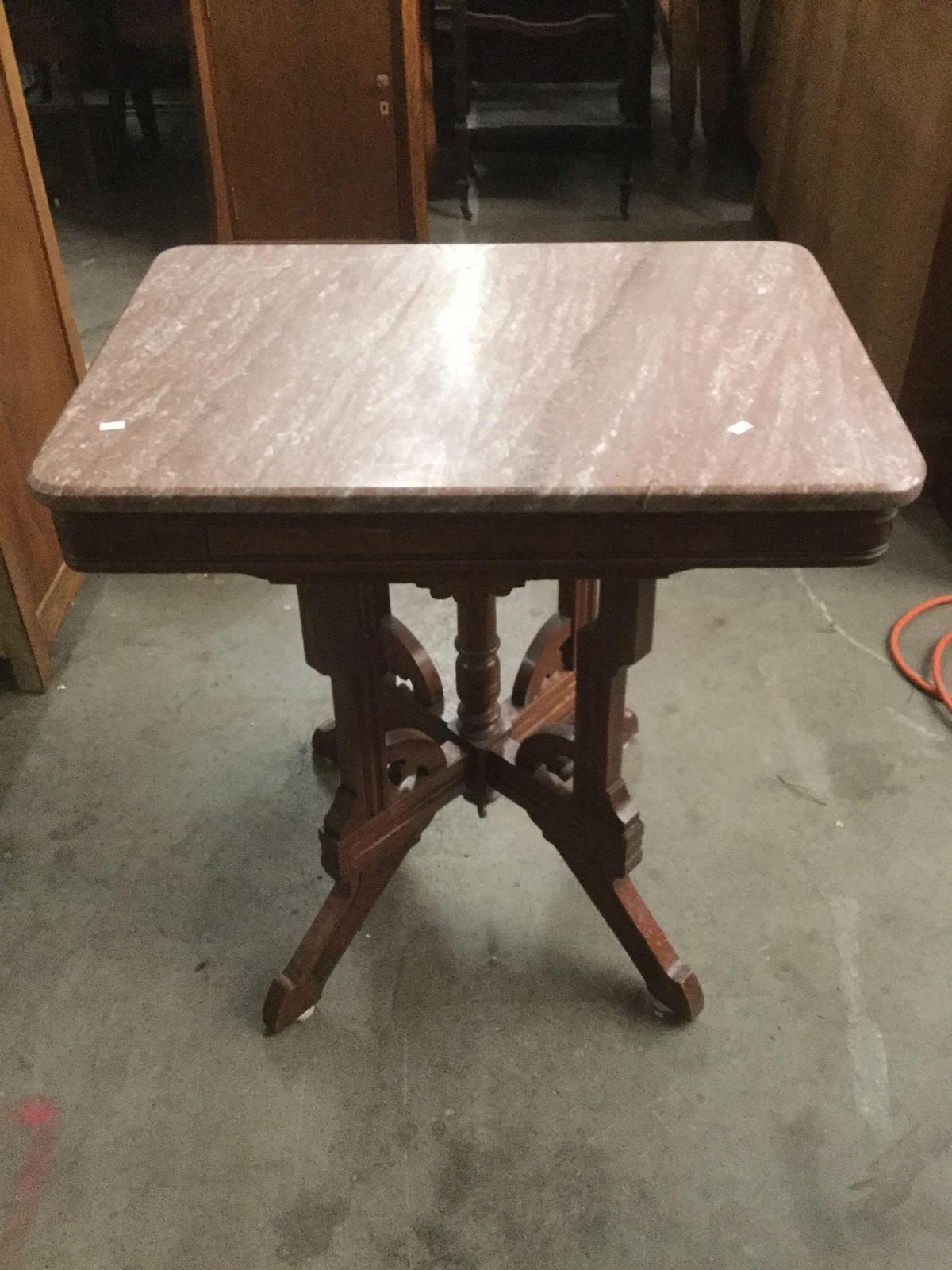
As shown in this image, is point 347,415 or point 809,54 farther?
point 809,54

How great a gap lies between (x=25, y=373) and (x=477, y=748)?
3.46ft

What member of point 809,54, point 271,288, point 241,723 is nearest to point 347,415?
point 271,288

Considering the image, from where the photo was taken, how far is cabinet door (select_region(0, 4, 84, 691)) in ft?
6.18

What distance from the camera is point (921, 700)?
198 centimetres

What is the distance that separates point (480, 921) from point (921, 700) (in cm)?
89

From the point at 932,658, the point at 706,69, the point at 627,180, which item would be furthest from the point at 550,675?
the point at 706,69

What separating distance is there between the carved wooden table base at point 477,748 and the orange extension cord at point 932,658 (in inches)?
25.4

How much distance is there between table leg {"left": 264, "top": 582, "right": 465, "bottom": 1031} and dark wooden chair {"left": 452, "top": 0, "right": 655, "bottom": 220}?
2614 millimetres

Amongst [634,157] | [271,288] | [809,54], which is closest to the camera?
[271,288]

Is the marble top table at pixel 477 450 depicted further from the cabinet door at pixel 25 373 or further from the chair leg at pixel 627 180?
the chair leg at pixel 627 180

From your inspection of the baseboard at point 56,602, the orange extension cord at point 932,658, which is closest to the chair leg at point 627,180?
the orange extension cord at point 932,658

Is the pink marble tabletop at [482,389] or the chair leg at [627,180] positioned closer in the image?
the pink marble tabletop at [482,389]

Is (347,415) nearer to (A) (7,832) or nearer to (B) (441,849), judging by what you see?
A: (B) (441,849)

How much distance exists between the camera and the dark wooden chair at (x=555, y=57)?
343 cm
